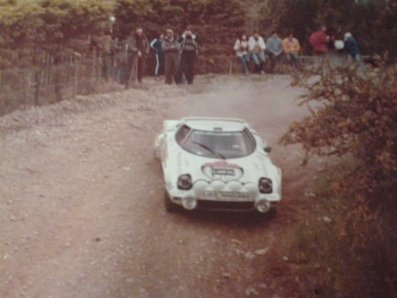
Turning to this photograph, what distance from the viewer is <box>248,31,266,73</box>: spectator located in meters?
27.8

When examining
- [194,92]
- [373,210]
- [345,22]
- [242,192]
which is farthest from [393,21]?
[373,210]

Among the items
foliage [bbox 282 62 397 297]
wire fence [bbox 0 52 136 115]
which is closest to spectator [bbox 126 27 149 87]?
wire fence [bbox 0 52 136 115]

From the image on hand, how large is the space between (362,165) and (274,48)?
18099 millimetres

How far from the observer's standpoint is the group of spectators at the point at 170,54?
23.9 metres

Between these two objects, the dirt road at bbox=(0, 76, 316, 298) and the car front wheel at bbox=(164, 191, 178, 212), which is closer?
the dirt road at bbox=(0, 76, 316, 298)

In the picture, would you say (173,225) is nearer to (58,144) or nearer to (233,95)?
(58,144)

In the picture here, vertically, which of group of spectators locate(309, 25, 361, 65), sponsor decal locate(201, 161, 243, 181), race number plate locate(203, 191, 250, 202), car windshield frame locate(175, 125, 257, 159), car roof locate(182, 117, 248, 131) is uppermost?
car roof locate(182, 117, 248, 131)

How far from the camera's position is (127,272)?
1110cm

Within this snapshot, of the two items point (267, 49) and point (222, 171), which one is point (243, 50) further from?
point (222, 171)

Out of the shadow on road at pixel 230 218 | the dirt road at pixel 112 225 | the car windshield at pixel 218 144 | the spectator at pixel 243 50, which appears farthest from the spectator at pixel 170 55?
the shadow on road at pixel 230 218

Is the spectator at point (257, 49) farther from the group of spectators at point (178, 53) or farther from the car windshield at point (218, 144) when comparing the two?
the car windshield at point (218, 144)

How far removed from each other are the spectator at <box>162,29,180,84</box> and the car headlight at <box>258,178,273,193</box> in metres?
11.7

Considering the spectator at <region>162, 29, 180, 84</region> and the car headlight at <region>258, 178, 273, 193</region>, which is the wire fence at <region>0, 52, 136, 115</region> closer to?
the spectator at <region>162, 29, 180, 84</region>

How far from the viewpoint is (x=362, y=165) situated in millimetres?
10500
